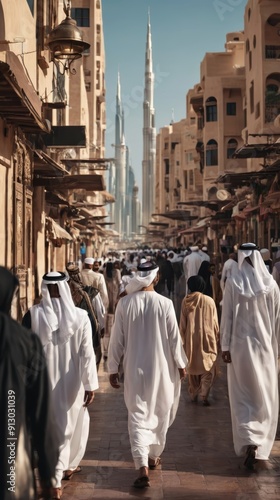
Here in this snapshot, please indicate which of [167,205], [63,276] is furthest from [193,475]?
[167,205]

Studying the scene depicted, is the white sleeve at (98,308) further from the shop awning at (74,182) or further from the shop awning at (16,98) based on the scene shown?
the shop awning at (74,182)

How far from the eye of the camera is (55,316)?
480 centimetres

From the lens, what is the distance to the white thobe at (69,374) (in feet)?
15.6

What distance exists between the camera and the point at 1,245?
35.6 ft

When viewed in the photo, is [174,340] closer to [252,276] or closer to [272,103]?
[252,276]

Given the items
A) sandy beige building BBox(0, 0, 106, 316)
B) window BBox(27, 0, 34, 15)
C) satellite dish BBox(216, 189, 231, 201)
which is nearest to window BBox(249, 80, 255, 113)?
satellite dish BBox(216, 189, 231, 201)

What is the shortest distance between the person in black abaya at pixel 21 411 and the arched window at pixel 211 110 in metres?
39.0

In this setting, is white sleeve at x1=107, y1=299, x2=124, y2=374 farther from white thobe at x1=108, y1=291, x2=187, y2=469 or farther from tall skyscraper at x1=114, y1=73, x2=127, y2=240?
tall skyscraper at x1=114, y1=73, x2=127, y2=240

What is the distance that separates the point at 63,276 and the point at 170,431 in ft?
7.22

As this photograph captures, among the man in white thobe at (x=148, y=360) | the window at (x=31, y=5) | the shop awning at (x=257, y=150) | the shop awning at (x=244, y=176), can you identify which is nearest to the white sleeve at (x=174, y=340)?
the man in white thobe at (x=148, y=360)

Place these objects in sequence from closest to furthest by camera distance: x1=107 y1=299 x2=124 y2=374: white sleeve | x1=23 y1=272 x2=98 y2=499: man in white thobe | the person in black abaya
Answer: the person in black abaya
x1=23 y1=272 x2=98 y2=499: man in white thobe
x1=107 y1=299 x2=124 y2=374: white sleeve

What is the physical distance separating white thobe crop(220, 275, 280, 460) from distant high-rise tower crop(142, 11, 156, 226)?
458 feet

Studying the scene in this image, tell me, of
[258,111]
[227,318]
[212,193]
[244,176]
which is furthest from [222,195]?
[227,318]

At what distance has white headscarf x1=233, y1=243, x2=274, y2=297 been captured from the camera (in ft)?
18.6
